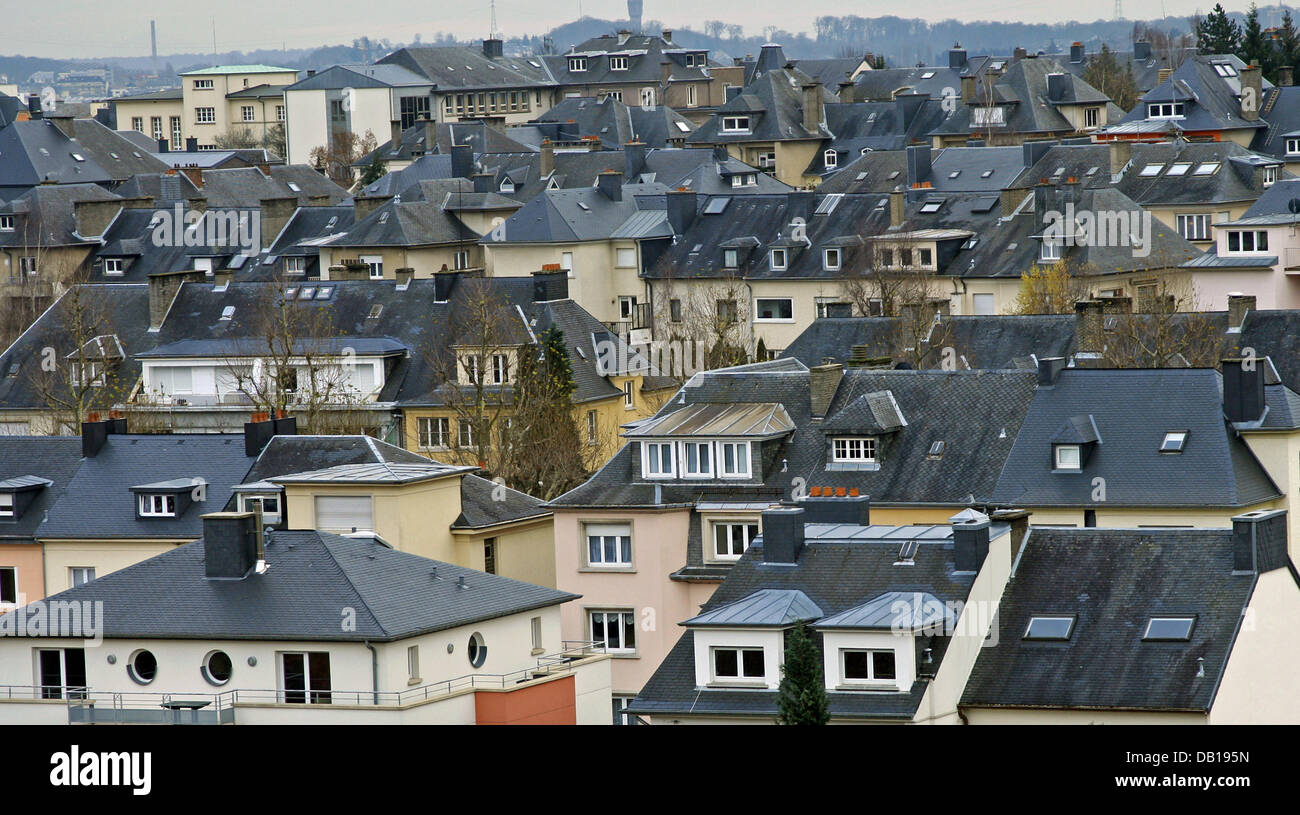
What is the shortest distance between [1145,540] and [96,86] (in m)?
96.5

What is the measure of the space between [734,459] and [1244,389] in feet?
30.7

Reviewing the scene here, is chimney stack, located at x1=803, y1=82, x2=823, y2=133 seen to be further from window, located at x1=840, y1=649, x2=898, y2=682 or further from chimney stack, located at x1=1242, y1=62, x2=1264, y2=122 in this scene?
window, located at x1=840, y1=649, x2=898, y2=682

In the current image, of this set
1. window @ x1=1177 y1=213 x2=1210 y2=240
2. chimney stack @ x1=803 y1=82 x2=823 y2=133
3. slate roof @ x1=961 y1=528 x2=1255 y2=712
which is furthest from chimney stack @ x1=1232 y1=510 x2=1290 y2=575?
chimney stack @ x1=803 y1=82 x2=823 y2=133

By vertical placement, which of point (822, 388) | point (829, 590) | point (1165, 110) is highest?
point (1165, 110)

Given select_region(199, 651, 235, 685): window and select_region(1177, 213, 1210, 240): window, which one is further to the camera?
select_region(1177, 213, 1210, 240): window

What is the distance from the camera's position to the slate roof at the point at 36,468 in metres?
45.9

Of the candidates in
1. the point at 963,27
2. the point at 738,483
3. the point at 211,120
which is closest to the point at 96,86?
the point at 211,120

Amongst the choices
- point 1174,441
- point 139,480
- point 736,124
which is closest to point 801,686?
point 1174,441

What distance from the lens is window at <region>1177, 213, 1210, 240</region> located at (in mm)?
86750

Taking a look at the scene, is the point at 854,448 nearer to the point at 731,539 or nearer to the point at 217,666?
the point at 731,539

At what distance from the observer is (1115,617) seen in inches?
1236

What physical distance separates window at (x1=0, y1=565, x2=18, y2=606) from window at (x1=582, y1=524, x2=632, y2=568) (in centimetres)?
1226

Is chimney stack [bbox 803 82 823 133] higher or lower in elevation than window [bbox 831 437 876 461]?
higher
